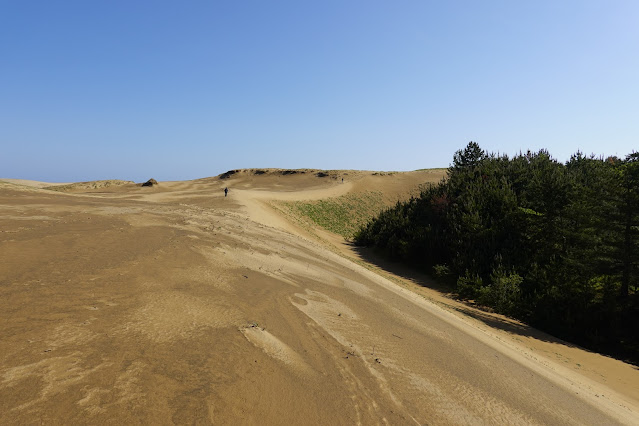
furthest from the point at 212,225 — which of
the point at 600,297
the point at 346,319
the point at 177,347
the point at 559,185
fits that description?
the point at 559,185

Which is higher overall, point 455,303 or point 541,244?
point 541,244

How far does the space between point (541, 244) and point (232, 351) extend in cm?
1963

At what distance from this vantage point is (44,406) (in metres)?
3.02

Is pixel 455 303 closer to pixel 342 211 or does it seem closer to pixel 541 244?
pixel 541 244

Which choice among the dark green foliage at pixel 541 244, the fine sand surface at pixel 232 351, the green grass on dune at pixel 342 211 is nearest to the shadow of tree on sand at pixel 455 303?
the dark green foliage at pixel 541 244

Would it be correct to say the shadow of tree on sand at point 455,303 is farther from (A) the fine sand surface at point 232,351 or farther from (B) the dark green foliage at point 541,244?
(A) the fine sand surface at point 232,351

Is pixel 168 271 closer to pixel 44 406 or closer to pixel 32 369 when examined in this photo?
pixel 32 369

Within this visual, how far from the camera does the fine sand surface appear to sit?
11.5 ft

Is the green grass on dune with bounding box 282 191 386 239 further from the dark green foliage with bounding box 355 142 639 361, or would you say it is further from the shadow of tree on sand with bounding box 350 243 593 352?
the dark green foliage with bounding box 355 142 639 361

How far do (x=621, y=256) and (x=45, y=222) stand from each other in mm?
22638

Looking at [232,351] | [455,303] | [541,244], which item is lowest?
[455,303]

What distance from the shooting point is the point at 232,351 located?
465 cm

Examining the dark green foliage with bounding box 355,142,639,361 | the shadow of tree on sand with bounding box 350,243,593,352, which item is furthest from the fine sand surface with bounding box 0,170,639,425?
the dark green foliage with bounding box 355,142,639,361

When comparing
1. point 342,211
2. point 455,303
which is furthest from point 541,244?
point 342,211
